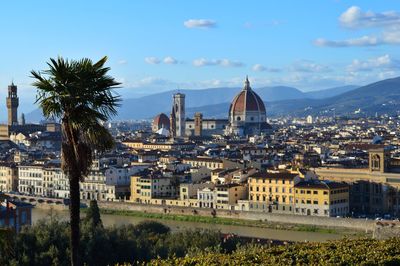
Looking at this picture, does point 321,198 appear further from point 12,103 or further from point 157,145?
point 12,103

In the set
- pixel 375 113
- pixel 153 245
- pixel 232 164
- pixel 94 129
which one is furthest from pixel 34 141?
pixel 375 113

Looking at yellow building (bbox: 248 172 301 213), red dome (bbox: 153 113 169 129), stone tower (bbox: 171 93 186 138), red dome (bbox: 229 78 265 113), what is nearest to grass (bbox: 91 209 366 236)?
yellow building (bbox: 248 172 301 213)

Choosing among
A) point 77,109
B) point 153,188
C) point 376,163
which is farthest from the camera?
point 153,188

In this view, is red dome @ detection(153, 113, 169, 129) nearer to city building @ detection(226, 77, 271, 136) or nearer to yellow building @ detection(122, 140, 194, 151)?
city building @ detection(226, 77, 271, 136)

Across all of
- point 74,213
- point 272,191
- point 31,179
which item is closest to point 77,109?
point 74,213

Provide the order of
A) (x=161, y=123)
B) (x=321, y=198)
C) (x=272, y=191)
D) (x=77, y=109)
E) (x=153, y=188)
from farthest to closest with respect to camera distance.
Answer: (x=161, y=123), (x=153, y=188), (x=272, y=191), (x=321, y=198), (x=77, y=109)
